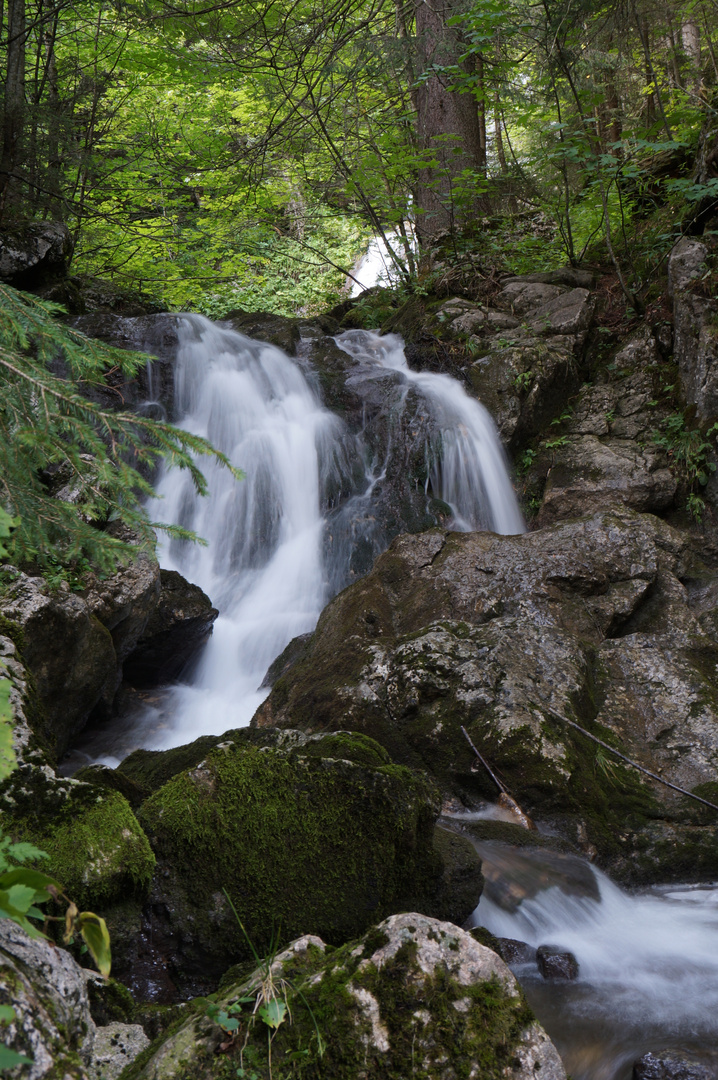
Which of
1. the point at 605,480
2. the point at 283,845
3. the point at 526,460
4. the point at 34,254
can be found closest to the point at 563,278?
the point at 526,460

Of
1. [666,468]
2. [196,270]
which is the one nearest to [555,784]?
[666,468]

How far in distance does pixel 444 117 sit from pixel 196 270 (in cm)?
549

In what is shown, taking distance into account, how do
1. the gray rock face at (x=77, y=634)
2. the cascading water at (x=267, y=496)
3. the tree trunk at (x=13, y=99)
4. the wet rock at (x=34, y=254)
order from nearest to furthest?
1. the gray rock face at (x=77, y=634)
2. the cascading water at (x=267, y=496)
3. the tree trunk at (x=13, y=99)
4. the wet rock at (x=34, y=254)

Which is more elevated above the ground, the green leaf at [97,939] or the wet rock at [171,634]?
the green leaf at [97,939]

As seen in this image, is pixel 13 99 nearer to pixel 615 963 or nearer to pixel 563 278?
pixel 563 278

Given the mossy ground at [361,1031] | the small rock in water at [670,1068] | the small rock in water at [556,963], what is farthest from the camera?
the small rock in water at [556,963]

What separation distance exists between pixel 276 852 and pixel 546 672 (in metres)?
2.58

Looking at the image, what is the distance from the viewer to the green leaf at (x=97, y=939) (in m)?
1.72

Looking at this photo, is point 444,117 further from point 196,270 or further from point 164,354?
point 164,354

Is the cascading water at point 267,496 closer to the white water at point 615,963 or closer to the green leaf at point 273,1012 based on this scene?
the white water at point 615,963

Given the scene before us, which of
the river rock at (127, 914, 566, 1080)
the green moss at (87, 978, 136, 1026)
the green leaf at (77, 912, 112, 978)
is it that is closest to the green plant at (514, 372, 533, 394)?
the river rock at (127, 914, 566, 1080)

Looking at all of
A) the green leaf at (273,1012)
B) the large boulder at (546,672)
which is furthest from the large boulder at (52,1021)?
the large boulder at (546,672)

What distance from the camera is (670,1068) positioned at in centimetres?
260

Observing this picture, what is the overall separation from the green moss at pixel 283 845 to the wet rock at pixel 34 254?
869 centimetres
